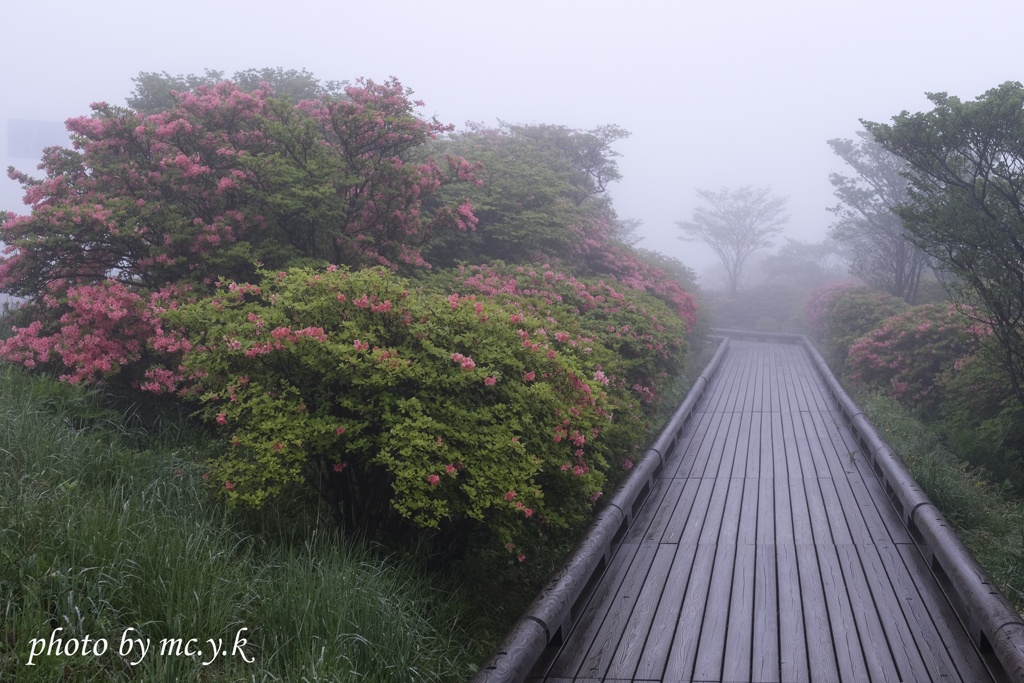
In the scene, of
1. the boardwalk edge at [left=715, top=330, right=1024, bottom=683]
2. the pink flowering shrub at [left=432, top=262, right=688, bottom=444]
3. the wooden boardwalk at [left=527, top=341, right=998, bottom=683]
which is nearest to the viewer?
the boardwalk edge at [left=715, top=330, right=1024, bottom=683]

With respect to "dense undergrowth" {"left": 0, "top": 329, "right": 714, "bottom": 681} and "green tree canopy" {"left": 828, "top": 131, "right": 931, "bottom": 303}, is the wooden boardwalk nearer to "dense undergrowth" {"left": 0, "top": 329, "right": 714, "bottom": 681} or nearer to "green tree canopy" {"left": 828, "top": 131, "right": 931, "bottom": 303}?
"dense undergrowth" {"left": 0, "top": 329, "right": 714, "bottom": 681}

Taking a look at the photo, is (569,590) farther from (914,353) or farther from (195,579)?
(914,353)

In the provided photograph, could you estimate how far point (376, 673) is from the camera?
2.87 metres

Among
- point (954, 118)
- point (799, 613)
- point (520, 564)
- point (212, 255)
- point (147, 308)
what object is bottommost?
point (520, 564)

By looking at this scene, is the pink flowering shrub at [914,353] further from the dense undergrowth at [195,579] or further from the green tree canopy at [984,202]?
the dense undergrowth at [195,579]

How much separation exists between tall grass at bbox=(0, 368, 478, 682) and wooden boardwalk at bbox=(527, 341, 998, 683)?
34.8 inches

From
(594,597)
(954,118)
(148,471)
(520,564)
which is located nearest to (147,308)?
(148,471)

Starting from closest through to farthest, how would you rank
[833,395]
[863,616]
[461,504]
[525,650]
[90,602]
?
1. [90,602]
2. [525,650]
3. [863,616]
4. [461,504]
5. [833,395]

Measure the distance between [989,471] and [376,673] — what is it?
23.5 feet

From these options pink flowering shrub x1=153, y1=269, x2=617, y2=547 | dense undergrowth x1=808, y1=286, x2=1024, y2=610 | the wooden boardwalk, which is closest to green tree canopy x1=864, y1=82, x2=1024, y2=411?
dense undergrowth x1=808, y1=286, x2=1024, y2=610

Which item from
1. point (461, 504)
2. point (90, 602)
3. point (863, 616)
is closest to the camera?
point (90, 602)

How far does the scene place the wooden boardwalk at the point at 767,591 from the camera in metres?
3.30

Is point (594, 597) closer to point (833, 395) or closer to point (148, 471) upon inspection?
point (148, 471)

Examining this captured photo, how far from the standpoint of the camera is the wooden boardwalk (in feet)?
10.8
